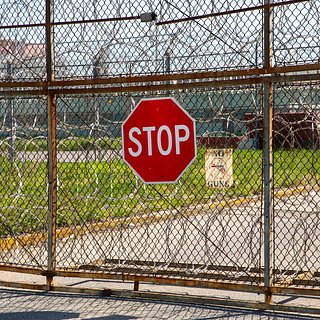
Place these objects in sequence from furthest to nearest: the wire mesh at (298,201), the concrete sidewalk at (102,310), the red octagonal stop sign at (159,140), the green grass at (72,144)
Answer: the green grass at (72,144)
the wire mesh at (298,201)
the red octagonal stop sign at (159,140)
the concrete sidewalk at (102,310)

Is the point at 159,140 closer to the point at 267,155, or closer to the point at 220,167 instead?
the point at 220,167

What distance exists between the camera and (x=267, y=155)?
744 cm

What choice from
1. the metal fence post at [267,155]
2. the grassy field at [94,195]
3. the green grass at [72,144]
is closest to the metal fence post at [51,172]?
the grassy field at [94,195]

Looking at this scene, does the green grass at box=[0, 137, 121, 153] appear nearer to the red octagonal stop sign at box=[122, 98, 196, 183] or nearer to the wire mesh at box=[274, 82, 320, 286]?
the red octagonal stop sign at box=[122, 98, 196, 183]

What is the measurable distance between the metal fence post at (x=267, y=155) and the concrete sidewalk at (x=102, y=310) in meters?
0.40

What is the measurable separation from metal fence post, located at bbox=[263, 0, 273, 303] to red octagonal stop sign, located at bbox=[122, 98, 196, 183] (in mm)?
708

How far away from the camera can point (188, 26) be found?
26.2ft

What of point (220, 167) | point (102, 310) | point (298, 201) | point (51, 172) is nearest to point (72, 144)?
point (51, 172)

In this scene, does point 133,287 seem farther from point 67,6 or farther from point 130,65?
point 67,6

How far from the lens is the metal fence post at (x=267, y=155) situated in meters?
7.41

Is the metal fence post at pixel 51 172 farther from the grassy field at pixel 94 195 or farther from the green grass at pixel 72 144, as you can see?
the green grass at pixel 72 144

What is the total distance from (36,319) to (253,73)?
290cm

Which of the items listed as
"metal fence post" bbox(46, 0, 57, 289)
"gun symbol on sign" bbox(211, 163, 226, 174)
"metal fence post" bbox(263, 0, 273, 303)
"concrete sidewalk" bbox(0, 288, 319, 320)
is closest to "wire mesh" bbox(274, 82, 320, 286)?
"metal fence post" bbox(263, 0, 273, 303)

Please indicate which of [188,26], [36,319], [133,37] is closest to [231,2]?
[188,26]
